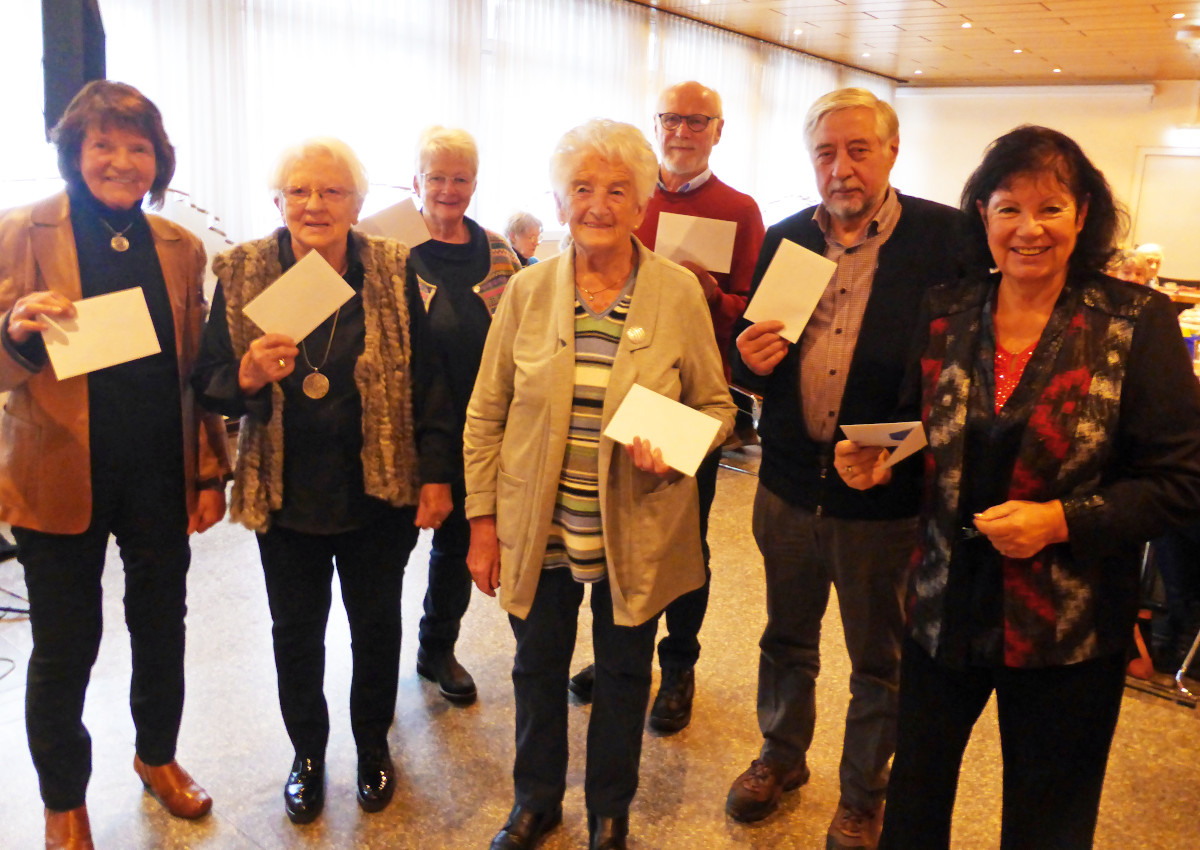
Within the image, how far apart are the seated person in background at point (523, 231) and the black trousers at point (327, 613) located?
392cm

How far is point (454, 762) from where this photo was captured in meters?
2.37

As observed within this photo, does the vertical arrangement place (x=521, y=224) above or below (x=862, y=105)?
below

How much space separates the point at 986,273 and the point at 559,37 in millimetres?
6729

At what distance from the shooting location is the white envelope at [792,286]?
1.79m

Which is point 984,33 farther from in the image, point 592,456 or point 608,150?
point 592,456

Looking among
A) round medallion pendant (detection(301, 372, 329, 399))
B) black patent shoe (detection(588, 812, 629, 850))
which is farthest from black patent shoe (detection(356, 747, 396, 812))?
round medallion pendant (detection(301, 372, 329, 399))

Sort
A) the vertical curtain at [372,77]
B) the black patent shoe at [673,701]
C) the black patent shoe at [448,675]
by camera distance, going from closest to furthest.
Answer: the black patent shoe at [673,701], the black patent shoe at [448,675], the vertical curtain at [372,77]

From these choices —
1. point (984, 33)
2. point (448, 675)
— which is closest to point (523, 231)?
point (448, 675)

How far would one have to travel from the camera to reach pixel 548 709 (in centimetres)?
190

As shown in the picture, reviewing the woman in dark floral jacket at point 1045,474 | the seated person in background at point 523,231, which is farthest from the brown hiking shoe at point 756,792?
the seated person in background at point 523,231

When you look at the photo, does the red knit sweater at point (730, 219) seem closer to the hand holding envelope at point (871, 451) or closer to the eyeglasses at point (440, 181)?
the eyeglasses at point (440, 181)

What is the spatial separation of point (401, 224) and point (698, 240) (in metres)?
0.79

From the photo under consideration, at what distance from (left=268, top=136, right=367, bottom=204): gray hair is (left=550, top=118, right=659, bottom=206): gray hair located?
456 mm

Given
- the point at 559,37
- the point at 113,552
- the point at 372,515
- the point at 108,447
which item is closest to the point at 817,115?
the point at 372,515
